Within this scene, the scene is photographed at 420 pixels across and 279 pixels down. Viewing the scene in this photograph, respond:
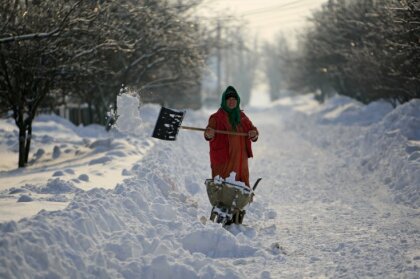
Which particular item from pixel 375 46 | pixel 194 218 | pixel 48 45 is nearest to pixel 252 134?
pixel 194 218

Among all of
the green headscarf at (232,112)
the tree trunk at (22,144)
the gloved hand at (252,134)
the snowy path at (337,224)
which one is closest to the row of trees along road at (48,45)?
the tree trunk at (22,144)

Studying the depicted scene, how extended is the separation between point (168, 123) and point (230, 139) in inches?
37.4

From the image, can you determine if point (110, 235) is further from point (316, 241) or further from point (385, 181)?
point (385, 181)

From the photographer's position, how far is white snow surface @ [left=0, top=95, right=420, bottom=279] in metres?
5.27

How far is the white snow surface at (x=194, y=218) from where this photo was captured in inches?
207

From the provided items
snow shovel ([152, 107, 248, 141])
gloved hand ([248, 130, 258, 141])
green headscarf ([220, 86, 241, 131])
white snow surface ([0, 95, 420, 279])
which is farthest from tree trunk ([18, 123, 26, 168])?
gloved hand ([248, 130, 258, 141])

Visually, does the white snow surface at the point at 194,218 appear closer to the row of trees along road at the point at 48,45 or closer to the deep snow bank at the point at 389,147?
the deep snow bank at the point at 389,147

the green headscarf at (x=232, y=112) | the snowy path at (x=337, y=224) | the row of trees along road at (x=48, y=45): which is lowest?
the snowy path at (x=337, y=224)

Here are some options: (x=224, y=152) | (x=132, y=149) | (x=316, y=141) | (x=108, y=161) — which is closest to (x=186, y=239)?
(x=224, y=152)

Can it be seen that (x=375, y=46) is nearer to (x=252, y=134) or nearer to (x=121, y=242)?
(x=252, y=134)

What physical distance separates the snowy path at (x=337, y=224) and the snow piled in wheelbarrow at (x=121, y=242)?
0.66 m

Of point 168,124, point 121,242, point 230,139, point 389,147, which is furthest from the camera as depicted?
point 389,147

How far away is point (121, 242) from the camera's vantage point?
18.6 feet

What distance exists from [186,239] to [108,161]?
220 inches
